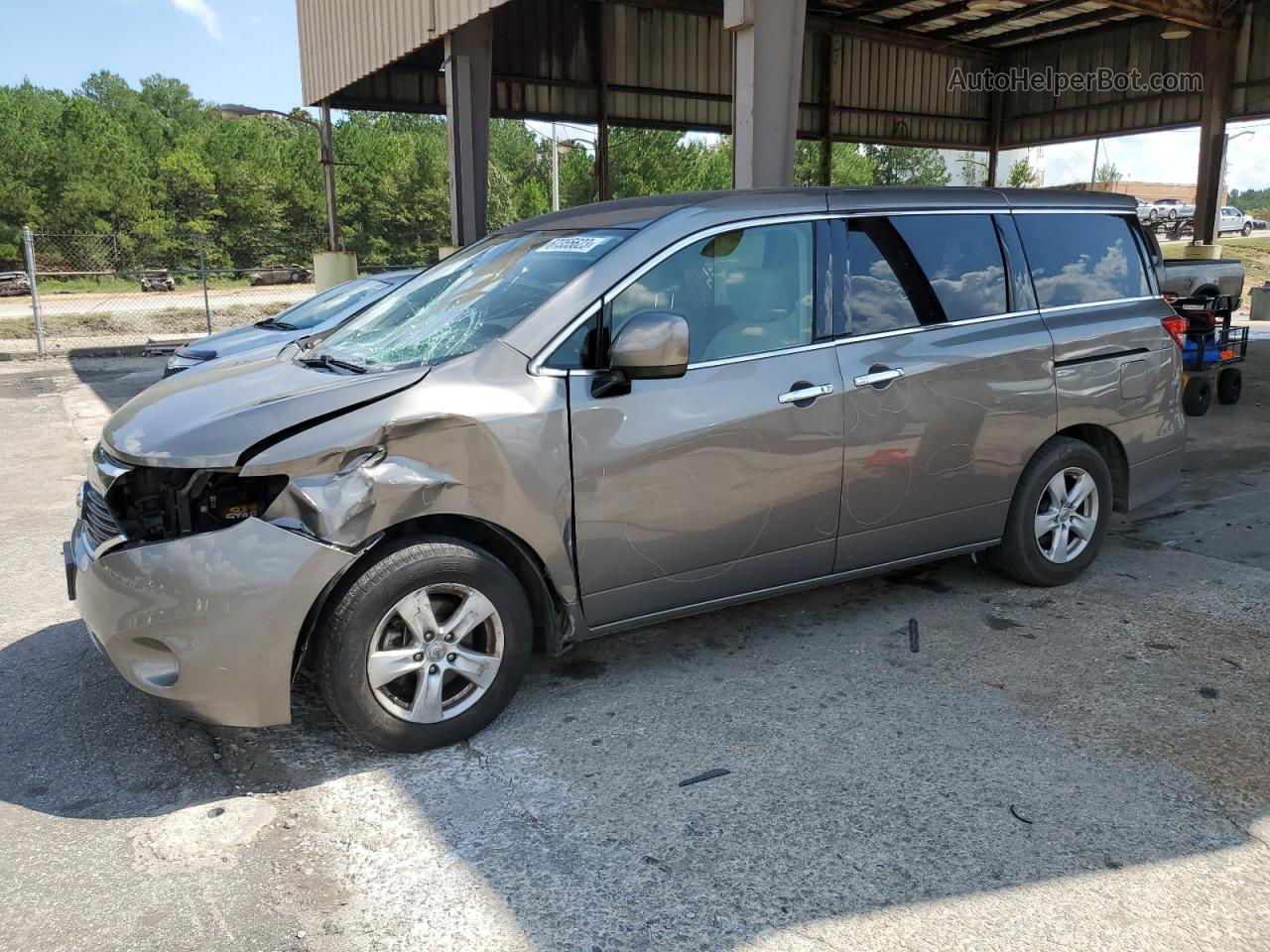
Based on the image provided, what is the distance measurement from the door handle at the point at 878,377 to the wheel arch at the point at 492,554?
1.52 meters

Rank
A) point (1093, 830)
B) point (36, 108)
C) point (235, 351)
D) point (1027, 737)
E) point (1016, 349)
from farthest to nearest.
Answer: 1. point (36, 108)
2. point (235, 351)
3. point (1016, 349)
4. point (1027, 737)
5. point (1093, 830)

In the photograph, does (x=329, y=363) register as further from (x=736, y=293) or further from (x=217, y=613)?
(x=736, y=293)

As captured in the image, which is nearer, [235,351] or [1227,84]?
[235,351]

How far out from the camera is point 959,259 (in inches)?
180

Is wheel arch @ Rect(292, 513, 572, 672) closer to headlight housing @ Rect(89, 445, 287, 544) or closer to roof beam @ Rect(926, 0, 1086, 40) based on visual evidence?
headlight housing @ Rect(89, 445, 287, 544)

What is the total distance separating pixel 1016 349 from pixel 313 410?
311 cm

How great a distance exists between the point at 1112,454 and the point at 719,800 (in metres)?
3.22

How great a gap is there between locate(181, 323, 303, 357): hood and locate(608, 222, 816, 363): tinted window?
559 cm

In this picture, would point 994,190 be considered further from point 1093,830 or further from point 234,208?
point 234,208

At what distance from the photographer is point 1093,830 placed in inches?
118

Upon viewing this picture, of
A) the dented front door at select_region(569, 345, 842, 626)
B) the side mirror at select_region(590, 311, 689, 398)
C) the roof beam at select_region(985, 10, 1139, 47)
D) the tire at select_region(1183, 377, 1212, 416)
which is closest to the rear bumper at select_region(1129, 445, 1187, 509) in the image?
the dented front door at select_region(569, 345, 842, 626)

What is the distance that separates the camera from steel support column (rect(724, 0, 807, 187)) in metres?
8.16

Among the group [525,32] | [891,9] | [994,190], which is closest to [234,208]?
[525,32]

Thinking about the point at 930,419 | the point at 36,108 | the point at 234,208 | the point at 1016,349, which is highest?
the point at 36,108
